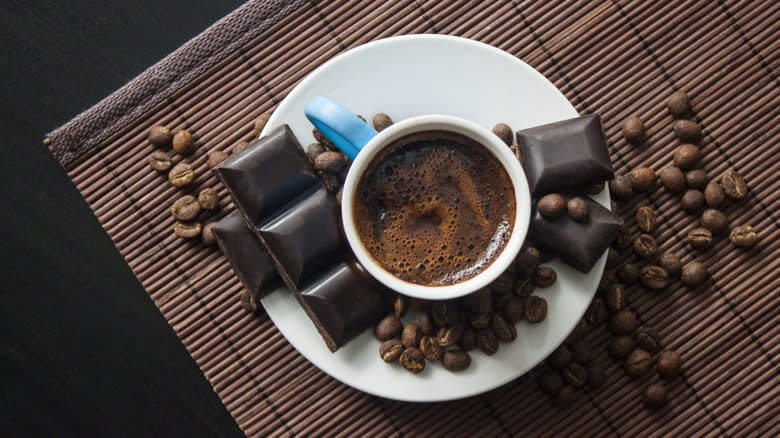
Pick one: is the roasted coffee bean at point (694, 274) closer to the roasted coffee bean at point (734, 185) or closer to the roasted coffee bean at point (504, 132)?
the roasted coffee bean at point (734, 185)

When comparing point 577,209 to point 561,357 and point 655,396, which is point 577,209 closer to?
point 561,357

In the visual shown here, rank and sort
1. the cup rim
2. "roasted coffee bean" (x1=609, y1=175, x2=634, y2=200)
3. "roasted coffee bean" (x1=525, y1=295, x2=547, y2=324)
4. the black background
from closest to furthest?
the cup rim < "roasted coffee bean" (x1=525, y1=295, x2=547, y2=324) < "roasted coffee bean" (x1=609, y1=175, x2=634, y2=200) < the black background

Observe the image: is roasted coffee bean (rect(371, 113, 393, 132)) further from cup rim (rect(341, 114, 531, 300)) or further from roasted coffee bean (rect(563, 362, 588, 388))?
roasted coffee bean (rect(563, 362, 588, 388))

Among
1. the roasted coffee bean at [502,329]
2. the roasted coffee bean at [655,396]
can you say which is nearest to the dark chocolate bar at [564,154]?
the roasted coffee bean at [502,329]

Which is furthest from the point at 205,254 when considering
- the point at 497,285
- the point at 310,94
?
the point at 497,285

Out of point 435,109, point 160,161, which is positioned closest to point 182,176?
point 160,161

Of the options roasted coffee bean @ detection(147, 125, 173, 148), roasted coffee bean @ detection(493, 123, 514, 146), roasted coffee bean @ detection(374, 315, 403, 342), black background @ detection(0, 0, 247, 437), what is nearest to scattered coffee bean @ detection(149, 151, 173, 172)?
roasted coffee bean @ detection(147, 125, 173, 148)
